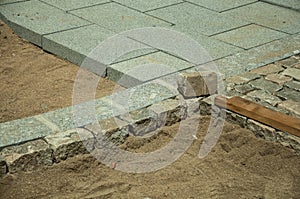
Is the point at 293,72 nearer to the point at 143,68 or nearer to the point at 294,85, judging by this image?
the point at 294,85

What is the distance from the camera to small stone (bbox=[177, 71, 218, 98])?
4.59 meters

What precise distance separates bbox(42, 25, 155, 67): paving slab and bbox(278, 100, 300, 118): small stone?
1350mm

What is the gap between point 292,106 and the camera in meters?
4.62

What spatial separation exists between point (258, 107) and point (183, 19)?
2054 millimetres

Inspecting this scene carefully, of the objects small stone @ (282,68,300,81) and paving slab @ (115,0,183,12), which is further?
paving slab @ (115,0,183,12)

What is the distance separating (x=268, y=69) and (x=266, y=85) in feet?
1.04

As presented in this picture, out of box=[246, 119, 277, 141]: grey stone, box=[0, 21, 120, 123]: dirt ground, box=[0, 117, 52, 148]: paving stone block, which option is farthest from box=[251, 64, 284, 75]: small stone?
box=[0, 117, 52, 148]: paving stone block

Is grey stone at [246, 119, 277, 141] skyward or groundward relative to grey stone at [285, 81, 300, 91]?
groundward

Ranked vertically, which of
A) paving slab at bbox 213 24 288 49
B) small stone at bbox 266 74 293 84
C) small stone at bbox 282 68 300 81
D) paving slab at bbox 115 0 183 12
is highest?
small stone at bbox 282 68 300 81

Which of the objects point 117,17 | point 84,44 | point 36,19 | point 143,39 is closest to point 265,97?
point 143,39

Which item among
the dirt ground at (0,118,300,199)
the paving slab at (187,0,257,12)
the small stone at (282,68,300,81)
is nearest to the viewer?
the dirt ground at (0,118,300,199)

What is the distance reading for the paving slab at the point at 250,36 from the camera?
5.77 m

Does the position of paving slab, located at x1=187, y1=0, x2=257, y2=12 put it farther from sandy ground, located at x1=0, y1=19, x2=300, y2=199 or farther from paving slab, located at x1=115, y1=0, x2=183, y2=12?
sandy ground, located at x1=0, y1=19, x2=300, y2=199

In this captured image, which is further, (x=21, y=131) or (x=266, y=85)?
(x=266, y=85)
